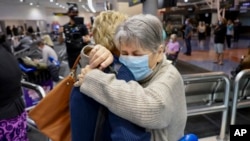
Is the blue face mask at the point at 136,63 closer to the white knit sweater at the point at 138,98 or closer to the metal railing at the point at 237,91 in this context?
the white knit sweater at the point at 138,98

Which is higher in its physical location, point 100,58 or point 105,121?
point 100,58

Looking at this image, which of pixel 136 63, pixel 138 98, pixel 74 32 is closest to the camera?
pixel 138 98

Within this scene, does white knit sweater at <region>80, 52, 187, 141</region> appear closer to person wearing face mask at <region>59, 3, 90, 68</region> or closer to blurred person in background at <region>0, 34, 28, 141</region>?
blurred person in background at <region>0, 34, 28, 141</region>

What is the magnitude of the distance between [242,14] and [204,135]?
2152 cm

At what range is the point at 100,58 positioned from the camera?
77 cm

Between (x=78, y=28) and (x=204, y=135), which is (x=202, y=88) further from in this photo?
(x=78, y=28)

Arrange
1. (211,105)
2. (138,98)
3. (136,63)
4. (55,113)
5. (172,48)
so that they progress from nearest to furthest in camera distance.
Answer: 1. (138,98)
2. (136,63)
3. (55,113)
4. (211,105)
5. (172,48)

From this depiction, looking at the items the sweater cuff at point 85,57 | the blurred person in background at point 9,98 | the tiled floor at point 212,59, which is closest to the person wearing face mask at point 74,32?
the blurred person in background at point 9,98

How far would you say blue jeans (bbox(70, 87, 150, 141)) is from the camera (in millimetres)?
731

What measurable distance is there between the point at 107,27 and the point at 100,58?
0.19 meters

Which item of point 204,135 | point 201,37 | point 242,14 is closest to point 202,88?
point 204,135

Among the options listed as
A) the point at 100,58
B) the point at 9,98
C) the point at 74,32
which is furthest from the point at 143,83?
the point at 74,32

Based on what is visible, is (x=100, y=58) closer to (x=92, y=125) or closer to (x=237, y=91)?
(x=92, y=125)

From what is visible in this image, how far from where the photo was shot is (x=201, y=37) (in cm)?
1451
